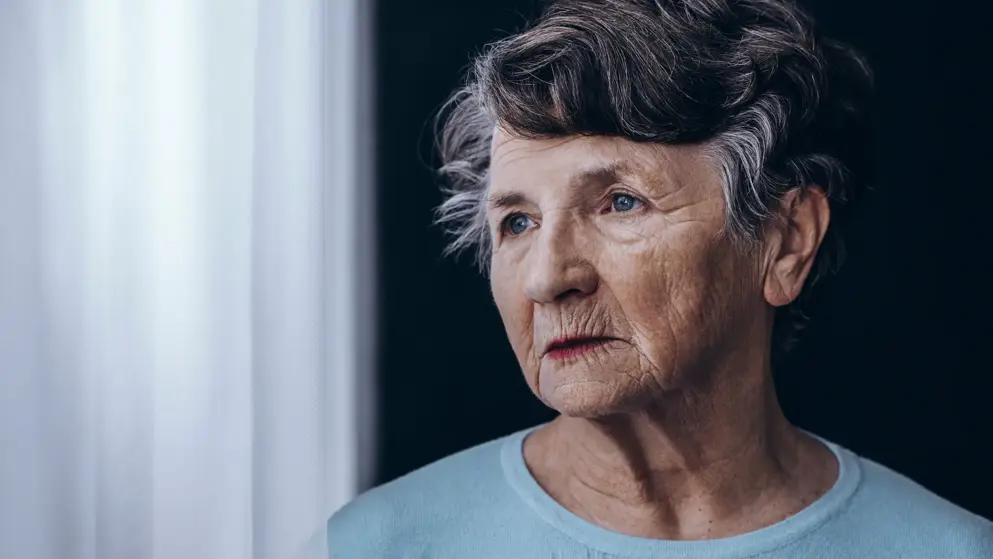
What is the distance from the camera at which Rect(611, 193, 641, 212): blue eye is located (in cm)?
151

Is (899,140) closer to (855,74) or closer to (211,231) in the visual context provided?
(855,74)

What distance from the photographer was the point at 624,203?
151 centimetres

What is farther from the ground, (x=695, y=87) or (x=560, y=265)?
(x=695, y=87)

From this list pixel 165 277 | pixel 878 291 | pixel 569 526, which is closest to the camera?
pixel 165 277

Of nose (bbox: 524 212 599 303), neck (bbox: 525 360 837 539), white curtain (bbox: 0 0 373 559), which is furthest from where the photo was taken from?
neck (bbox: 525 360 837 539)

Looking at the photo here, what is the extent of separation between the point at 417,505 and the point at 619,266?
465 millimetres

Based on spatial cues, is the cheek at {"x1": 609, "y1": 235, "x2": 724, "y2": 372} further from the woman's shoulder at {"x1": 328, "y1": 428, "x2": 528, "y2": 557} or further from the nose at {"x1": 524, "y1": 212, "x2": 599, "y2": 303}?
the woman's shoulder at {"x1": 328, "y1": 428, "x2": 528, "y2": 557}

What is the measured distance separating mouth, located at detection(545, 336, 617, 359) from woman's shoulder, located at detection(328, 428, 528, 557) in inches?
10.2

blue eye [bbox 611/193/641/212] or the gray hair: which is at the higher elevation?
the gray hair

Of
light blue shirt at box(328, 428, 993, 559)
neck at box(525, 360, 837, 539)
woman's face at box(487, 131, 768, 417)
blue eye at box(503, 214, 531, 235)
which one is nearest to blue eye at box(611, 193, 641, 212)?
woman's face at box(487, 131, 768, 417)

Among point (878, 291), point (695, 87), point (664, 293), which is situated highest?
point (695, 87)

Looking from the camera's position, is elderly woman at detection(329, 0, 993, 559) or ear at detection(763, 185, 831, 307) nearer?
elderly woman at detection(329, 0, 993, 559)

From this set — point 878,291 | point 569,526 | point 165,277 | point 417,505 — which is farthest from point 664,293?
point 878,291

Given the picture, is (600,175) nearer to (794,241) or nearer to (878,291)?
(794,241)
